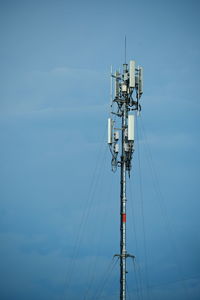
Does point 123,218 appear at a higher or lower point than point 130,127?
lower

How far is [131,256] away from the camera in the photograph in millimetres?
27156

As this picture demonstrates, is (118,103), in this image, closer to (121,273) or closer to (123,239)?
(123,239)

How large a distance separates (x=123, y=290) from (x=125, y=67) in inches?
544

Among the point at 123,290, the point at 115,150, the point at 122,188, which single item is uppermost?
the point at 115,150

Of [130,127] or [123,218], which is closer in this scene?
[123,218]

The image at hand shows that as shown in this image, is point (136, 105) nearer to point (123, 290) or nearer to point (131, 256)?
point (131, 256)

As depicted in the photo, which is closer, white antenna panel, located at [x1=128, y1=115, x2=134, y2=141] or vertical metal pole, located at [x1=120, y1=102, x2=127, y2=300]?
vertical metal pole, located at [x1=120, y1=102, x2=127, y2=300]

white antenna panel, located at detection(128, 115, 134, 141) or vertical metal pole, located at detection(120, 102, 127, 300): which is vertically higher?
white antenna panel, located at detection(128, 115, 134, 141)

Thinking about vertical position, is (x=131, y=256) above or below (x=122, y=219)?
below

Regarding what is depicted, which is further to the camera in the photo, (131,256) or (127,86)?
(127,86)

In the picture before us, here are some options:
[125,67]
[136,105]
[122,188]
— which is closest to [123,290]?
[122,188]

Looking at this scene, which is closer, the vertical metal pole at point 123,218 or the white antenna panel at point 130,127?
the vertical metal pole at point 123,218

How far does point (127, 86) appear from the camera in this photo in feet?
95.3

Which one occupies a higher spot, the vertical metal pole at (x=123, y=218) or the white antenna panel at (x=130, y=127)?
the white antenna panel at (x=130, y=127)
